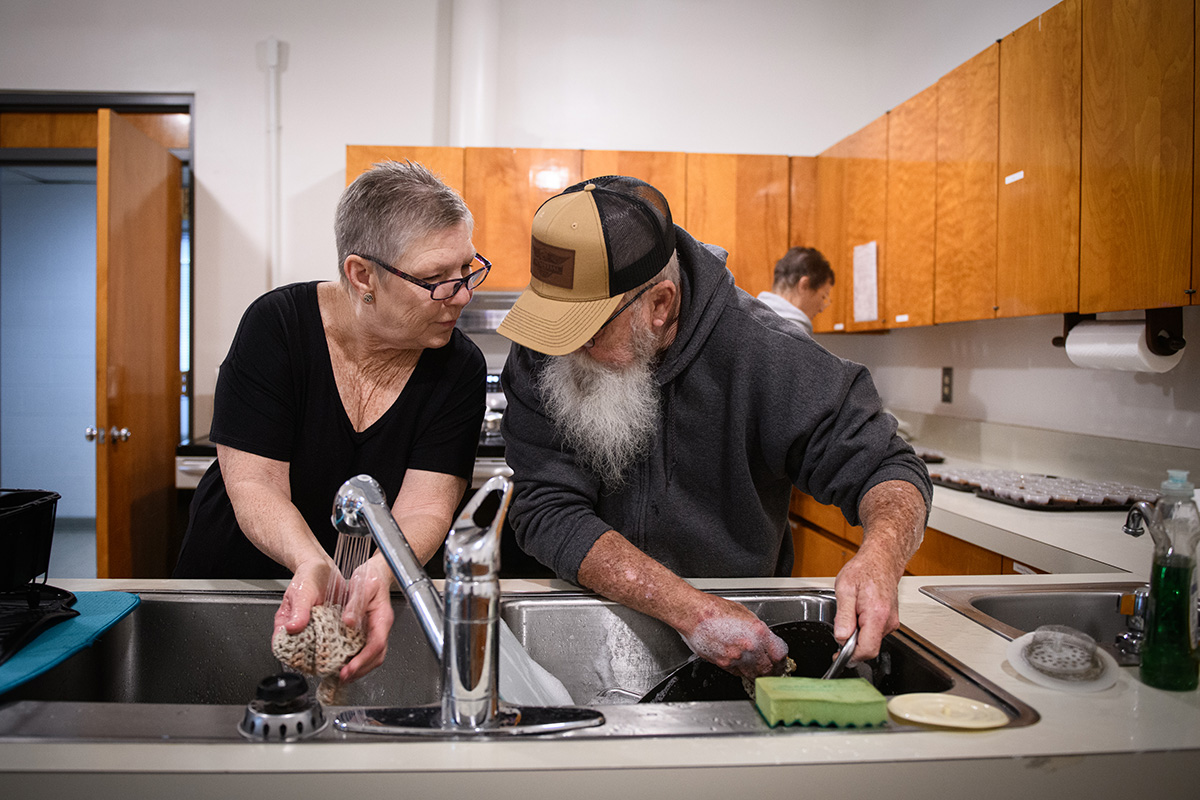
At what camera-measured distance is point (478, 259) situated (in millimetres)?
1300

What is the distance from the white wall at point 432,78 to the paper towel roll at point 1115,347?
1.06m

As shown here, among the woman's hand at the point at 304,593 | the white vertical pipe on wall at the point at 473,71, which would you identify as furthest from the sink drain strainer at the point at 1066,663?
the white vertical pipe on wall at the point at 473,71

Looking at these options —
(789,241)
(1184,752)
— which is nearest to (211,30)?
(789,241)

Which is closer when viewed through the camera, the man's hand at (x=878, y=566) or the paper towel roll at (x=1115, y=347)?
the man's hand at (x=878, y=566)

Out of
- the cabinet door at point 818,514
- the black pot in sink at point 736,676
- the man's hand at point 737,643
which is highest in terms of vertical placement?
the man's hand at point 737,643

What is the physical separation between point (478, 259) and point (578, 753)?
839 millimetres

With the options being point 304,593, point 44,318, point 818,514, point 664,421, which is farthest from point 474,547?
point 44,318

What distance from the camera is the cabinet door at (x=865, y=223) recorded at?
10.0 ft

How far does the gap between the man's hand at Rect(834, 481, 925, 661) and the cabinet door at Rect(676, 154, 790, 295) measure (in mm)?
2492

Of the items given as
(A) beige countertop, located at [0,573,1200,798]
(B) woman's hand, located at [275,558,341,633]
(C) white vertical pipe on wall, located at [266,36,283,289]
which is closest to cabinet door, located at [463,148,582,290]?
(C) white vertical pipe on wall, located at [266,36,283,289]

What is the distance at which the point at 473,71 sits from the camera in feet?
11.6

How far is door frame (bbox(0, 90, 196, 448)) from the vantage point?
3525mm

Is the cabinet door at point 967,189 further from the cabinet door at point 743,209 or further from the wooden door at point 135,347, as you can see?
the wooden door at point 135,347

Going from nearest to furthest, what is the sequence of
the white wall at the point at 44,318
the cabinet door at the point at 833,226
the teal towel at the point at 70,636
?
the teal towel at the point at 70,636, the cabinet door at the point at 833,226, the white wall at the point at 44,318
